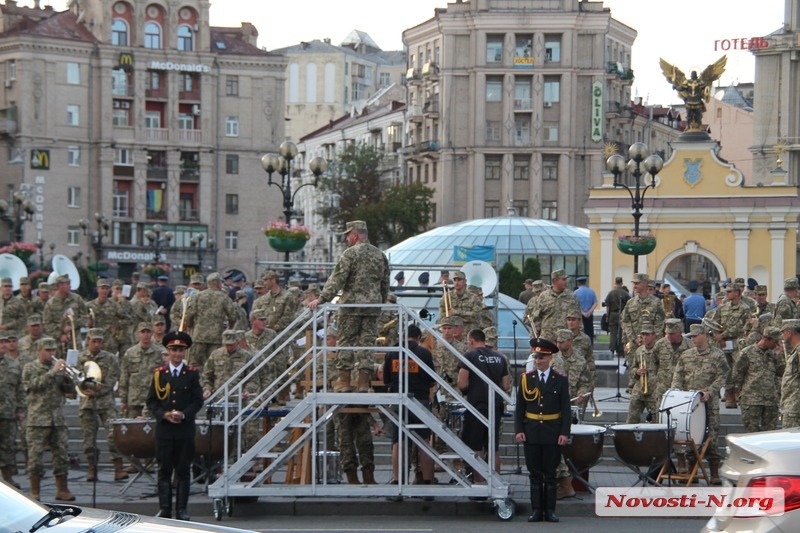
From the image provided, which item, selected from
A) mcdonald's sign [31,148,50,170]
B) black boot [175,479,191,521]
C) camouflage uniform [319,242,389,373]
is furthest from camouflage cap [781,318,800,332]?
mcdonald's sign [31,148,50,170]

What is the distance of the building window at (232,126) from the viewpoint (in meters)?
86.6

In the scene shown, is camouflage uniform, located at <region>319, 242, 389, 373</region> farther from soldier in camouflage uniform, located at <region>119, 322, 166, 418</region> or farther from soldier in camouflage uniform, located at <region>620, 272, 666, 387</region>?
soldier in camouflage uniform, located at <region>620, 272, 666, 387</region>

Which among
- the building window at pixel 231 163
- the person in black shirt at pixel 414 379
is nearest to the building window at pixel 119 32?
the building window at pixel 231 163

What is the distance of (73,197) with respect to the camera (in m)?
82.8

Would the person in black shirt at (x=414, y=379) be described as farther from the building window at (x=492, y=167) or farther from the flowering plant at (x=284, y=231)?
the building window at (x=492, y=167)

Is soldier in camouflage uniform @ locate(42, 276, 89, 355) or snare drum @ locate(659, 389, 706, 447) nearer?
snare drum @ locate(659, 389, 706, 447)

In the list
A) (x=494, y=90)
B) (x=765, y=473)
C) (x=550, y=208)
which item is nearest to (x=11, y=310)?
(x=765, y=473)

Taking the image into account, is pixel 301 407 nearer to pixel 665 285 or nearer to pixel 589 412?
pixel 589 412

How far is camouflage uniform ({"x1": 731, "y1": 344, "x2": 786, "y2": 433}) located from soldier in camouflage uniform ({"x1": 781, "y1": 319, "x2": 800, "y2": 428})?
1727mm

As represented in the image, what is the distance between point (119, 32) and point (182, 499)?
71.7 m

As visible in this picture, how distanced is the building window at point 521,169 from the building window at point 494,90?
394 centimetres

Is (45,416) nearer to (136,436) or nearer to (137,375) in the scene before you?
(136,436)

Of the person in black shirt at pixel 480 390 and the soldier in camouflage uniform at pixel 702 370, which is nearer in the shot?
the person in black shirt at pixel 480 390

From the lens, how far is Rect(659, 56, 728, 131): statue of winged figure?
→ 51.9 metres
